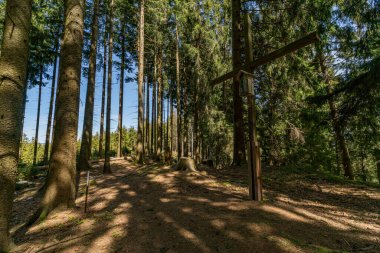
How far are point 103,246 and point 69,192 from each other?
8.23 feet

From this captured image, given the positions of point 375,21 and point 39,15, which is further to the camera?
point 39,15

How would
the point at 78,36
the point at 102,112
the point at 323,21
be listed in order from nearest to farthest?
the point at 78,36, the point at 323,21, the point at 102,112

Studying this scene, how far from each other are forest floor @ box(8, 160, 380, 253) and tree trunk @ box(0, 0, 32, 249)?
88 cm

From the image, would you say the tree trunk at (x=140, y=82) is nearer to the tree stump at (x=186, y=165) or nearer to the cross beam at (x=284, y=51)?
the tree stump at (x=186, y=165)

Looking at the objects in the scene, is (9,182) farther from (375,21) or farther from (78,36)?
(375,21)

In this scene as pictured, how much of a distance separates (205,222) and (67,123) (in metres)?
4.09

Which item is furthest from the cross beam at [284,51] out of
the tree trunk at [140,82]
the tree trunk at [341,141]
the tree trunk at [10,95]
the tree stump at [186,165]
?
the tree trunk at [140,82]

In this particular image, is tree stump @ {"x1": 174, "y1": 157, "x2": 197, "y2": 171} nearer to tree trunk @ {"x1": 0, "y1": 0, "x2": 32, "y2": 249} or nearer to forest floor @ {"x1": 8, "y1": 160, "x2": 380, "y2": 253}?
forest floor @ {"x1": 8, "y1": 160, "x2": 380, "y2": 253}

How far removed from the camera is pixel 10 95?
353cm

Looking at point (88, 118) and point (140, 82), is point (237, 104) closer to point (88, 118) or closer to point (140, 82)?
point (140, 82)

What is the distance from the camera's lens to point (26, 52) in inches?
152

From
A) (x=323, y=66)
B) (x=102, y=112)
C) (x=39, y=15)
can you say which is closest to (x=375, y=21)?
(x=323, y=66)

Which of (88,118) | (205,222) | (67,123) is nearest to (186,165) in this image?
(67,123)

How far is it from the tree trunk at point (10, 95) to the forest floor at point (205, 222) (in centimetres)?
88
